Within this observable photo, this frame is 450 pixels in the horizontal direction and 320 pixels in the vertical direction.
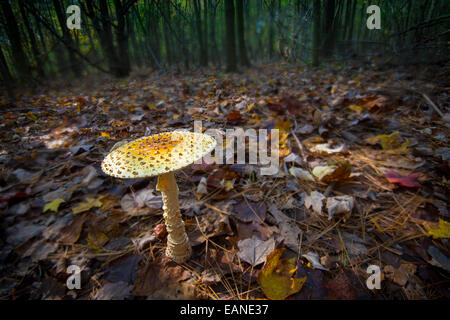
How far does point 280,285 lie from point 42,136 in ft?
10.4

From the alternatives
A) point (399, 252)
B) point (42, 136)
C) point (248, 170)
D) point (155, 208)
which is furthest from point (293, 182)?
point (42, 136)

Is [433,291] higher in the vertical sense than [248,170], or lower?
lower

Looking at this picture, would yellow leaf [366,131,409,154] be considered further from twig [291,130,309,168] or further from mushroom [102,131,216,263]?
mushroom [102,131,216,263]

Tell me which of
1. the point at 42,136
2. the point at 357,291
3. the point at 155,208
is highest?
the point at 42,136

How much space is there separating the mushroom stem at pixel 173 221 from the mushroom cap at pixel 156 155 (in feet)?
0.58

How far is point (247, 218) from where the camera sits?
59.2 inches

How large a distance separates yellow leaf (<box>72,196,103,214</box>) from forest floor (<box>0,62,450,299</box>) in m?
0.01

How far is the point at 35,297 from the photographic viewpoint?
1.12 metres

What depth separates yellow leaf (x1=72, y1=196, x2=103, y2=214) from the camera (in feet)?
5.11

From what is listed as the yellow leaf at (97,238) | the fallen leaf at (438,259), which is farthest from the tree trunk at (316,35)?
the yellow leaf at (97,238)

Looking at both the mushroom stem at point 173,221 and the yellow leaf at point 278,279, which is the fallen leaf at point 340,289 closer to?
the yellow leaf at point 278,279

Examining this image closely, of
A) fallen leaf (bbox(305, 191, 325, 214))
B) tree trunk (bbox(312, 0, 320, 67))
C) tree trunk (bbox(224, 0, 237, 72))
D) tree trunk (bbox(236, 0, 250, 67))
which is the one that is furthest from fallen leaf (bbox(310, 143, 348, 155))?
tree trunk (bbox(236, 0, 250, 67))

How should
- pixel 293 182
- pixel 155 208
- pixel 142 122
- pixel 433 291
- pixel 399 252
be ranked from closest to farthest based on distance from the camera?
pixel 433 291, pixel 399 252, pixel 155 208, pixel 293 182, pixel 142 122
